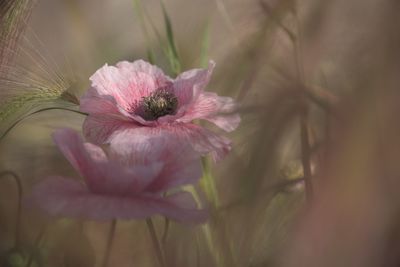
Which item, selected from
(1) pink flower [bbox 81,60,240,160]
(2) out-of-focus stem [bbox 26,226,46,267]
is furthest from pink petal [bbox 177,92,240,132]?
(2) out-of-focus stem [bbox 26,226,46,267]

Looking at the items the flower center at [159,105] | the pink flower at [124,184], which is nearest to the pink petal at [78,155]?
the pink flower at [124,184]

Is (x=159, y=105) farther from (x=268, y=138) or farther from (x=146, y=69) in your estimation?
(x=268, y=138)

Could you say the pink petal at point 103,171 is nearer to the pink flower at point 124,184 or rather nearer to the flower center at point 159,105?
the pink flower at point 124,184

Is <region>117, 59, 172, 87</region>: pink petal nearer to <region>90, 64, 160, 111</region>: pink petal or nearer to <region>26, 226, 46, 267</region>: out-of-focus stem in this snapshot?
<region>90, 64, 160, 111</region>: pink petal

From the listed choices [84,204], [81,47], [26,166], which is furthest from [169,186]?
[81,47]

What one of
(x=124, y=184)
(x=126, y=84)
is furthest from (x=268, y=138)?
(x=126, y=84)
